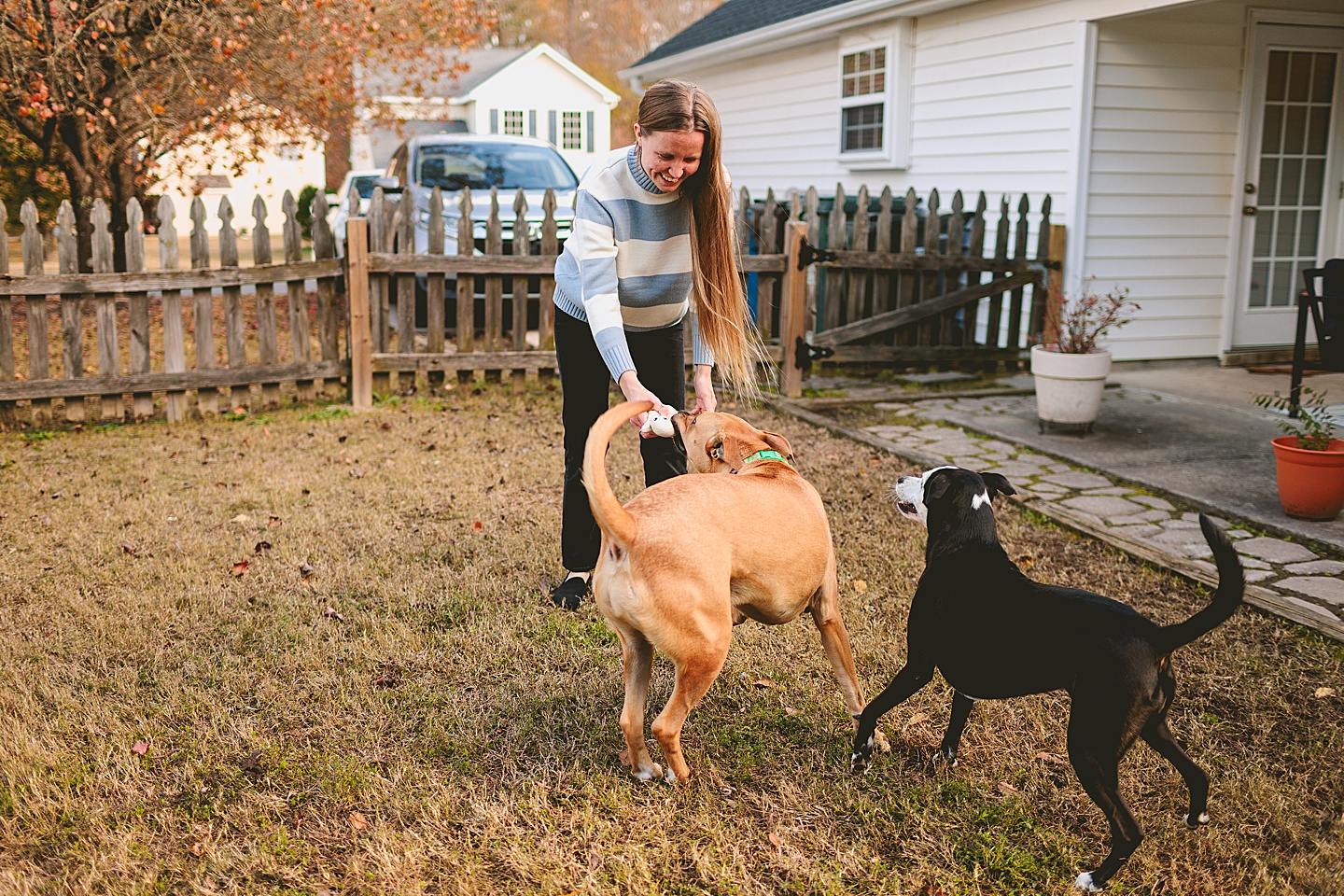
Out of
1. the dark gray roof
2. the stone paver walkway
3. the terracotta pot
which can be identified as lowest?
the stone paver walkway

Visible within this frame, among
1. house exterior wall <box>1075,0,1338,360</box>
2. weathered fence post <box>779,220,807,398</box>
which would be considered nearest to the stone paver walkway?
weathered fence post <box>779,220,807,398</box>

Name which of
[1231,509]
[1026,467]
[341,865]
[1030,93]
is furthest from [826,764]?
[1030,93]

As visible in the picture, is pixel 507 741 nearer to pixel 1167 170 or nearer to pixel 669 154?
pixel 669 154

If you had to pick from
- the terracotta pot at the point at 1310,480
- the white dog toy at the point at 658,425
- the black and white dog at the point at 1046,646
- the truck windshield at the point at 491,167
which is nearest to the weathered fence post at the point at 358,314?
the truck windshield at the point at 491,167

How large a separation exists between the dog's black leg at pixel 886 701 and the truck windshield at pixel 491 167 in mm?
9742

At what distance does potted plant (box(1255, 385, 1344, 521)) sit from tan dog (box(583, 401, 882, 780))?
118 inches

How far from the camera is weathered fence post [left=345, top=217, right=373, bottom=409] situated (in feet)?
24.9

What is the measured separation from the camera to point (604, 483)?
254 cm

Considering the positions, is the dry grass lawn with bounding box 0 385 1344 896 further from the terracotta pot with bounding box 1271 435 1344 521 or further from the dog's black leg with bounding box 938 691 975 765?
the terracotta pot with bounding box 1271 435 1344 521

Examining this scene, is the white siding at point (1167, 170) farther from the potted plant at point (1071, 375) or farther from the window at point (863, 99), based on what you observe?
the window at point (863, 99)

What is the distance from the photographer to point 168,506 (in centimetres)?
544

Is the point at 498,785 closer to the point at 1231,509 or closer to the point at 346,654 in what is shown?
the point at 346,654

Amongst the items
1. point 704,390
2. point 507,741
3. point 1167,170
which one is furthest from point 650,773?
point 1167,170

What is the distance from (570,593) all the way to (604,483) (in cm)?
176
